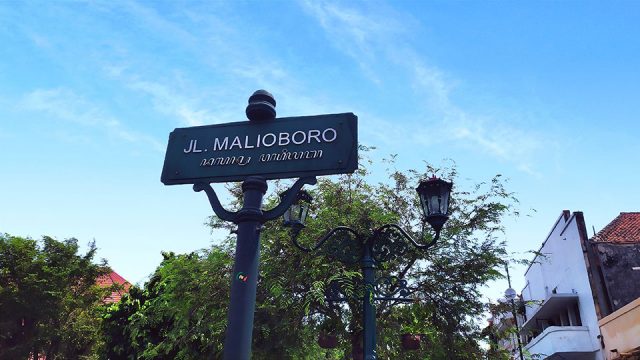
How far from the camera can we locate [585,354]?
20203mm

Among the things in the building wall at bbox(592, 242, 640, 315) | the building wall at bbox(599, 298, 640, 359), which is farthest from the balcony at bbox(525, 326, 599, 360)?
the building wall at bbox(592, 242, 640, 315)

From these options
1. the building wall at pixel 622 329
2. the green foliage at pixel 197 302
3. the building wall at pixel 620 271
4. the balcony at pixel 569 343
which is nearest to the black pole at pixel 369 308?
the green foliage at pixel 197 302

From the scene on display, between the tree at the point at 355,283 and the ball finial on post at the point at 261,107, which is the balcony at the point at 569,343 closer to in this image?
the tree at the point at 355,283

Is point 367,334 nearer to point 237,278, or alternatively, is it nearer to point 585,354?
point 237,278

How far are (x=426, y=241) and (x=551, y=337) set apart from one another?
1437 centimetres

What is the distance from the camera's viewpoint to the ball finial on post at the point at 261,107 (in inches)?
131

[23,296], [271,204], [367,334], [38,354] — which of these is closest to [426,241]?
[271,204]

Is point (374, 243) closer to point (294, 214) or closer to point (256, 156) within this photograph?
point (294, 214)

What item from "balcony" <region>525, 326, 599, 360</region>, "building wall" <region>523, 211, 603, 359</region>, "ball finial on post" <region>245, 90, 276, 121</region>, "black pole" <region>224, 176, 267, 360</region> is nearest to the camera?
"black pole" <region>224, 176, 267, 360</region>

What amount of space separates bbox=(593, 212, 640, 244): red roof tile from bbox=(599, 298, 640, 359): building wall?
4033 millimetres

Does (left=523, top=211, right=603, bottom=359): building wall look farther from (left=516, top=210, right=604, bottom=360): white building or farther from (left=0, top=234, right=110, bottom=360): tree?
(left=0, top=234, right=110, bottom=360): tree

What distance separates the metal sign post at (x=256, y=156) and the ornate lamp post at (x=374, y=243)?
8.11ft

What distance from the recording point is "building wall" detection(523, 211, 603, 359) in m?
20.2

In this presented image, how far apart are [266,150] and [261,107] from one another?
322 mm
